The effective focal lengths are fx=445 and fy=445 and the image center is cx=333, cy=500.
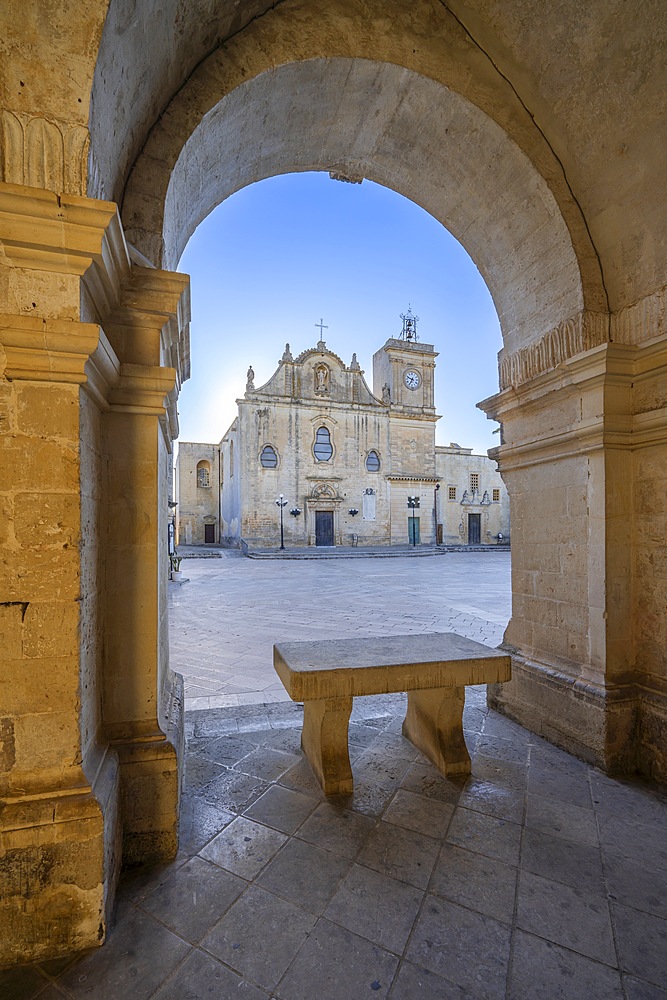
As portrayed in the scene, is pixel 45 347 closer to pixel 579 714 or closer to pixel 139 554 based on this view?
pixel 139 554

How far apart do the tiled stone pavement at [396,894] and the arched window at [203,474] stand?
1183 inches

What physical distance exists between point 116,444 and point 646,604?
3193mm

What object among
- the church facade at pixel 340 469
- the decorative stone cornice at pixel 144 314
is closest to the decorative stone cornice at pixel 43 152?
the decorative stone cornice at pixel 144 314

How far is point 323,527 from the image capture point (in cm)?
2547

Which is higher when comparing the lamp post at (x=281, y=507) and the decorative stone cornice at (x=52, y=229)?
the decorative stone cornice at (x=52, y=229)

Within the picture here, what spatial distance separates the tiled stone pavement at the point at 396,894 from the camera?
141 centimetres

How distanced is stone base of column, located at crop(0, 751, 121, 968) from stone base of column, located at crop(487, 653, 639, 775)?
2.67 m

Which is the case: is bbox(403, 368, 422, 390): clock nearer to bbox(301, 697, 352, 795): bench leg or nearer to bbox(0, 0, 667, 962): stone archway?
bbox(0, 0, 667, 962): stone archway

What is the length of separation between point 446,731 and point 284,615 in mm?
4923

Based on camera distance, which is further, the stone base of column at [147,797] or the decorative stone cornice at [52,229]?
the stone base of column at [147,797]

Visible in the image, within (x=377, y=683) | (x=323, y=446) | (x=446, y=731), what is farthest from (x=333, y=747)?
(x=323, y=446)

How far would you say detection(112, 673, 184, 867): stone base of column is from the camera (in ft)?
6.32

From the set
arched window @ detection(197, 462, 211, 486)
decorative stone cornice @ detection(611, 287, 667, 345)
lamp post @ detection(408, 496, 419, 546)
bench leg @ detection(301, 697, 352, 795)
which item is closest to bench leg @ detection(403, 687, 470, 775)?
bench leg @ detection(301, 697, 352, 795)

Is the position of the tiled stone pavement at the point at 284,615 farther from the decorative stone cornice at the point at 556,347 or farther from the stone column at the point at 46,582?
the decorative stone cornice at the point at 556,347
